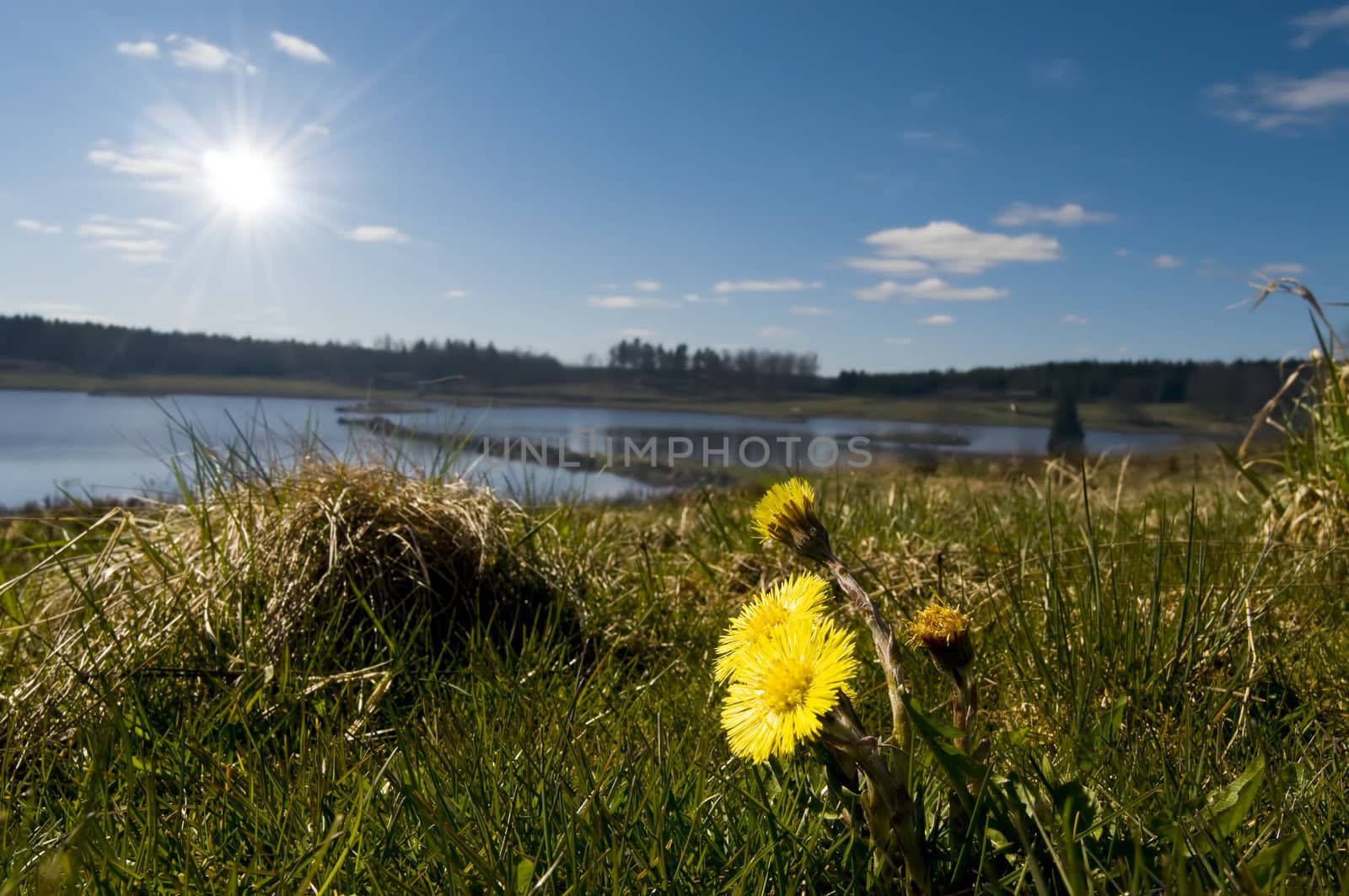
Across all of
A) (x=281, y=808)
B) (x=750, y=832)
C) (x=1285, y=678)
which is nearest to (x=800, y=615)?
(x=750, y=832)

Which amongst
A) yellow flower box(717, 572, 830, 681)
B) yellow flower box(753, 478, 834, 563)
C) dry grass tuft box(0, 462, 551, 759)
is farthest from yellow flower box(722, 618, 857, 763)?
dry grass tuft box(0, 462, 551, 759)

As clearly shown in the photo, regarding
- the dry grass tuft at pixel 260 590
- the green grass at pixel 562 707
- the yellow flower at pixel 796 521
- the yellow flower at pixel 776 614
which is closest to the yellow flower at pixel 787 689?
the yellow flower at pixel 776 614

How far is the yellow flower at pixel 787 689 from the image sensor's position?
115 centimetres

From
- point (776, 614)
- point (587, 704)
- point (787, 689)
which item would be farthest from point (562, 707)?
point (787, 689)

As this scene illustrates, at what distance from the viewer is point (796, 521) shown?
1359 mm

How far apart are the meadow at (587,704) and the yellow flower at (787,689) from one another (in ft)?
0.48

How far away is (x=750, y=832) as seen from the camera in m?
1.44

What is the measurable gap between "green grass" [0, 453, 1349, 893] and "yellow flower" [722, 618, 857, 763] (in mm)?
256

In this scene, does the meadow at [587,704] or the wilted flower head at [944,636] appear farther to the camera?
the meadow at [587,704]

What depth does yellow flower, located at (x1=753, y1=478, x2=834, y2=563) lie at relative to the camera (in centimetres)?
136

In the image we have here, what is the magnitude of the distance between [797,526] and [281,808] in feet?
3.62

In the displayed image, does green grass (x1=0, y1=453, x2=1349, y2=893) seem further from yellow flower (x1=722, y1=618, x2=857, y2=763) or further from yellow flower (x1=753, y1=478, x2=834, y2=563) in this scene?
yellow flower (x1=753, y1=478, x2=834, y2=563)

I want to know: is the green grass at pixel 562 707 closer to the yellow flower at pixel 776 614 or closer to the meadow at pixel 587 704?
the meadow at pixel 587 704

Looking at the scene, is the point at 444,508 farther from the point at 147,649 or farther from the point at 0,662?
the point at 0,662
